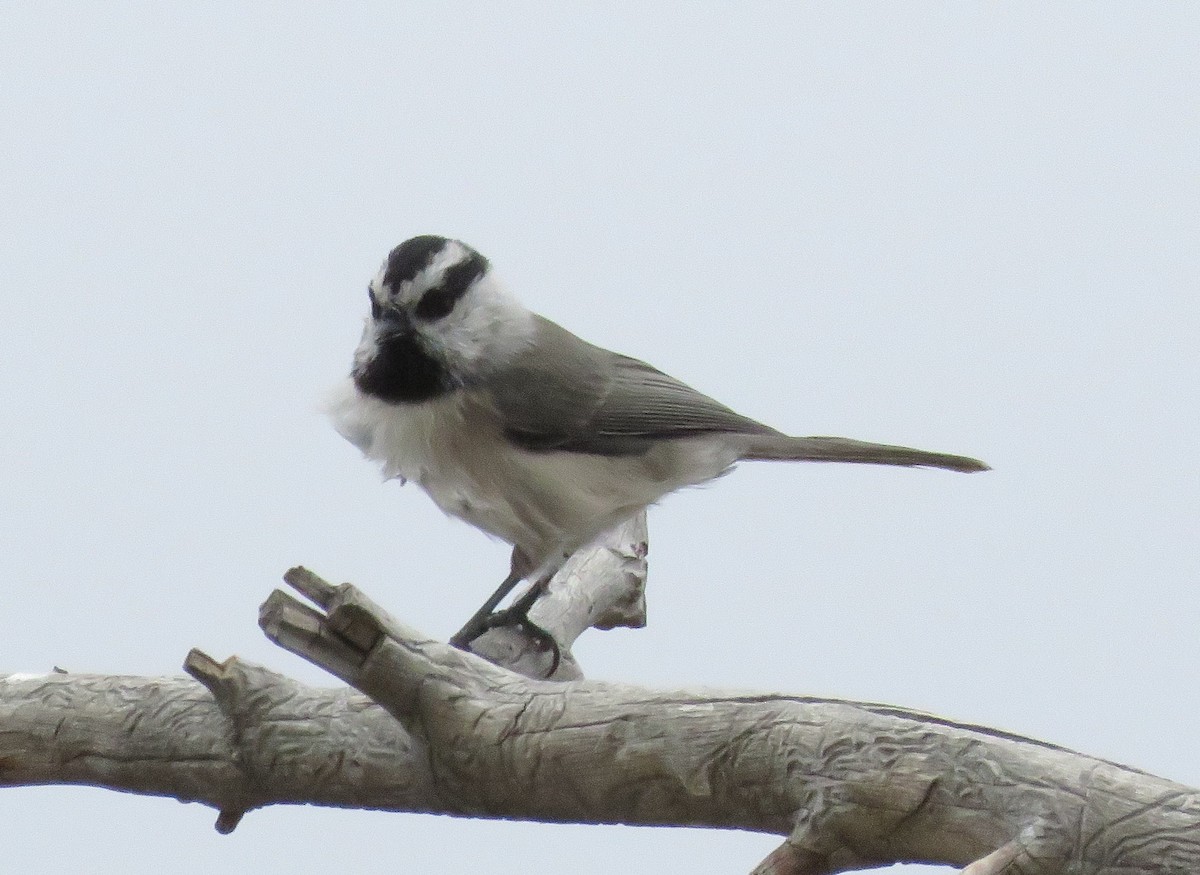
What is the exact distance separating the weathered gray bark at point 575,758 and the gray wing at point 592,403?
830 mm

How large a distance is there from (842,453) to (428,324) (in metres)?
0.99

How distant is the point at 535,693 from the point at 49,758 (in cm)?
79

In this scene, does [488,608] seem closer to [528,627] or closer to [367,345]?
[528,627]

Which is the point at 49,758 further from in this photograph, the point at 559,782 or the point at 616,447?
the point at 616,447

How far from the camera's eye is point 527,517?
2738 mm

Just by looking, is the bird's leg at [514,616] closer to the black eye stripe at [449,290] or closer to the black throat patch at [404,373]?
the black throat patch at [404,373]

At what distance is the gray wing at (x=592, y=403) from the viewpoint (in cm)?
277

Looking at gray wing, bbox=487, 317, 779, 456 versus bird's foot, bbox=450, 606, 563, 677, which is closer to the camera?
gray wing, bbox=487, 317, 779, 456

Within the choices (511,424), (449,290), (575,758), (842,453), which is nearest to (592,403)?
(511,424)

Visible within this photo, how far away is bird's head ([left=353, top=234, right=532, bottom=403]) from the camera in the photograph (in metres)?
2.54

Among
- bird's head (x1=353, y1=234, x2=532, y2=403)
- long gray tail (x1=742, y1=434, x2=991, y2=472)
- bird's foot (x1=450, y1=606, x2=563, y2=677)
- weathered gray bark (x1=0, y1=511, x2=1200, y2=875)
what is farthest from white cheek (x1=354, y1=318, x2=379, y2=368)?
long gray tail (x1=742, y1=434, x2=991, y2=472)

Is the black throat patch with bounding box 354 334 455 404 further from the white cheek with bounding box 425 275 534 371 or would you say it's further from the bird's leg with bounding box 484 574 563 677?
the bird's leg with bounding box 484 574 563 677

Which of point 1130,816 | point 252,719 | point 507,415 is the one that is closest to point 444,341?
point 507,415

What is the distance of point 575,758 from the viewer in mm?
1903
